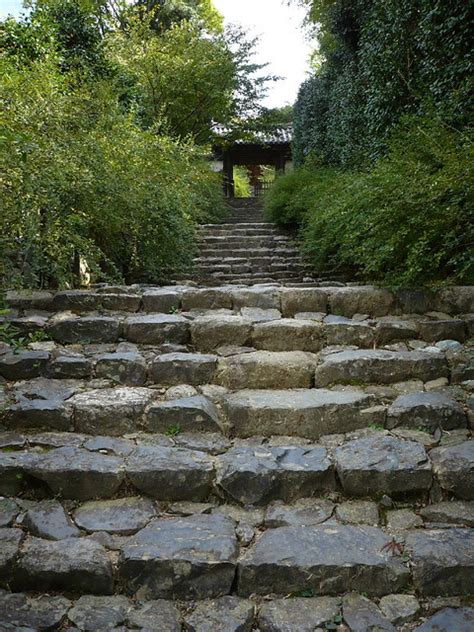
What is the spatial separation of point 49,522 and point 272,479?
0.92m

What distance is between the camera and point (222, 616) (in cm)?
174

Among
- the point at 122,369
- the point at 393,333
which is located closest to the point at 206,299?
the point at 122,369

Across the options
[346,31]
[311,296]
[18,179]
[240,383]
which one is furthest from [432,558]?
[346,31]

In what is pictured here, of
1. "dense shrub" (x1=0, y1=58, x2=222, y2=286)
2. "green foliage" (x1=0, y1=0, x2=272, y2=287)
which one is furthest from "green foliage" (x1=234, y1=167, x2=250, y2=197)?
"dense shrub" (x1=0, y1=58, x2=222, y2=286)

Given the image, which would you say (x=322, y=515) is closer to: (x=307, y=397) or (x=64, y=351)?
(x=307, y=397)

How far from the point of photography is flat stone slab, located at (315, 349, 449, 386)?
2984 mm

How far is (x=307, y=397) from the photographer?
9.07 ft

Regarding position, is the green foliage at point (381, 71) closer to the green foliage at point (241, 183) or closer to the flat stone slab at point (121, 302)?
the flat stone slab at point (121, 302)

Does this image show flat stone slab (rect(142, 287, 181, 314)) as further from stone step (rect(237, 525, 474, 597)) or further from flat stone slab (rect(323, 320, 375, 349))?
stone step (rect(237, 525, 474, 597))

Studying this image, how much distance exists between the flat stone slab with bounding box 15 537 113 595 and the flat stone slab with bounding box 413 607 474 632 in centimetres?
108

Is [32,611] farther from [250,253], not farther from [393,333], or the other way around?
[250,253]

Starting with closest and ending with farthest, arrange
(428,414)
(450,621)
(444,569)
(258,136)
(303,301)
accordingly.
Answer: (450,621)
(444,569)
(428,414)
(303,301)
(258,136)

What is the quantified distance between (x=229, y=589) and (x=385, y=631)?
545mm

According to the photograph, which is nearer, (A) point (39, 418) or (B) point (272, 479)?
(B) point (272, 479)
